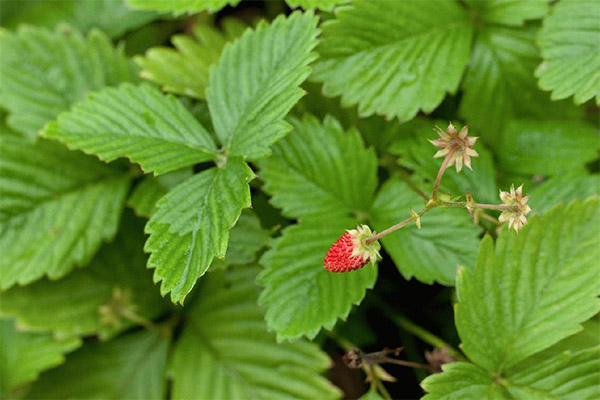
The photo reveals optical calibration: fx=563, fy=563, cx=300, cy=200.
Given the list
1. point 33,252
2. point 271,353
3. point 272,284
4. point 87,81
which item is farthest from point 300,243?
point 87,81

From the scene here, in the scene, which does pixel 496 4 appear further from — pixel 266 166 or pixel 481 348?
pixel 481 348

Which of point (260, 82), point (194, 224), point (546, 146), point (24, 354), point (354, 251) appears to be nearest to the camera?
point (354, 251)

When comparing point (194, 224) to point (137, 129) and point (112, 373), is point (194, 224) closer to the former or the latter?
point (137, 129)

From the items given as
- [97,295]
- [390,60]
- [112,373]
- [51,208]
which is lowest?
[112,373]

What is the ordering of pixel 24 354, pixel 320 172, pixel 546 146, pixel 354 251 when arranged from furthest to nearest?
1. pixel 24 354
2. pixel 546 146
3. pixel 320 172
4. pixel 354 251

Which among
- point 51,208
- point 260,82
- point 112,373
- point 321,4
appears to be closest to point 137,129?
point 260,82

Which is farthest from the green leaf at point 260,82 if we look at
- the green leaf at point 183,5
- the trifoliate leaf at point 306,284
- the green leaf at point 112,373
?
the green leaf at point 112,373

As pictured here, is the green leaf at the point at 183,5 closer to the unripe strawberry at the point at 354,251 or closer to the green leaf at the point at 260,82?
the green leaf at the point at 260,82
